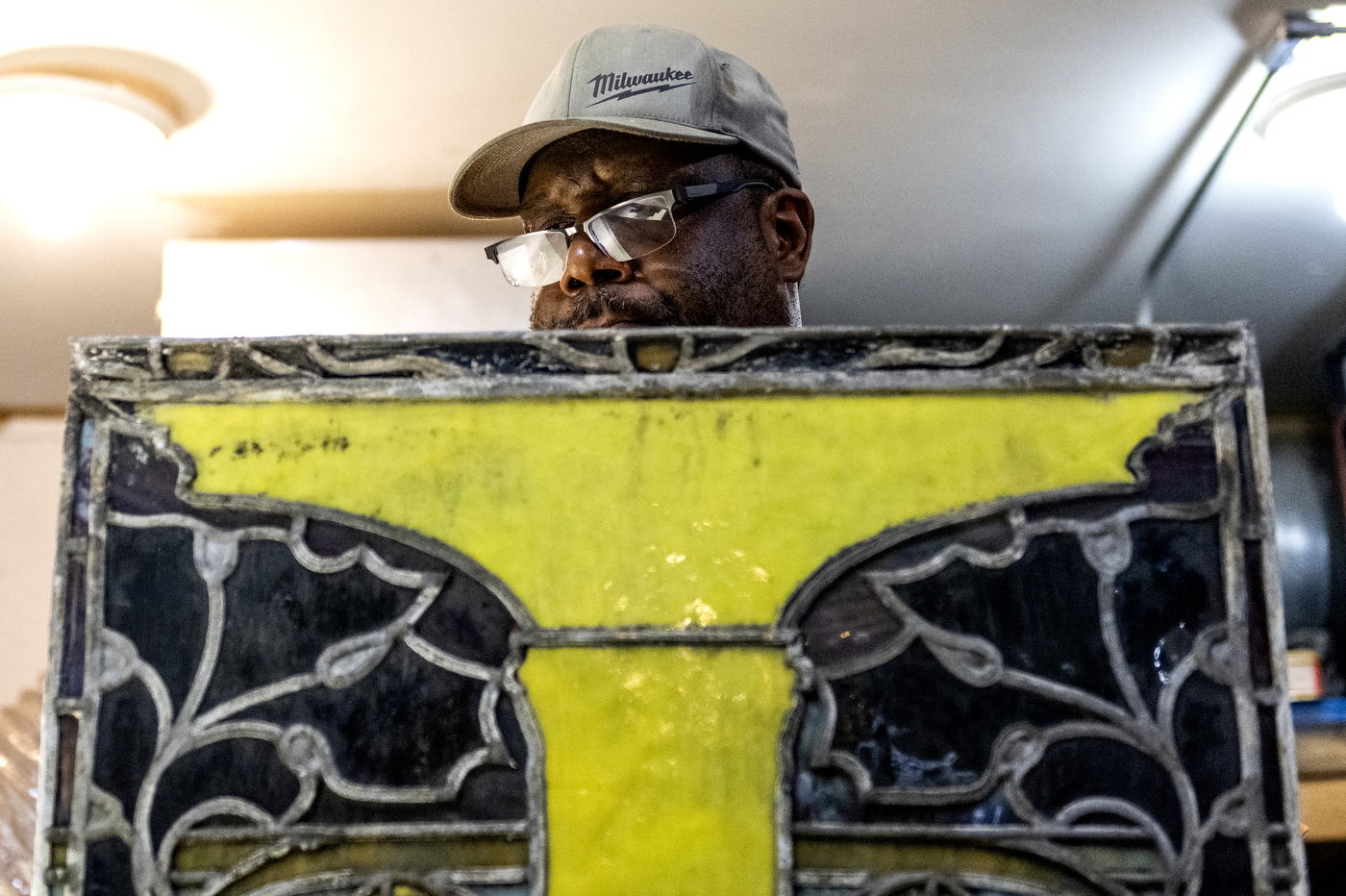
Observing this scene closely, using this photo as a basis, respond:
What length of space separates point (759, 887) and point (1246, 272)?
2.25 m

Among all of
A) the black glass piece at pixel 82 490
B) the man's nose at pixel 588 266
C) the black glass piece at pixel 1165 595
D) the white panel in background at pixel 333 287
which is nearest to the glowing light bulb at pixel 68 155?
the white panel in background at pixel 333 287

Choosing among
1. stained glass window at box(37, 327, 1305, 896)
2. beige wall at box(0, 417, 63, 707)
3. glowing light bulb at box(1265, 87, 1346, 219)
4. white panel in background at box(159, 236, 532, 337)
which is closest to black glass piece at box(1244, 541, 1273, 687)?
stained glass window at box(37, 327, 1305, 896)

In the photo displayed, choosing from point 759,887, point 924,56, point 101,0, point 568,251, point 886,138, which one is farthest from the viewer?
point 886,138

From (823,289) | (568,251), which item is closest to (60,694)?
(568,251)

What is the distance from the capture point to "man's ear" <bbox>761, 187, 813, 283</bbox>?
112cm

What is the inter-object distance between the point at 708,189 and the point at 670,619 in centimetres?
49

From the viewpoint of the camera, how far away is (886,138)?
189 cm

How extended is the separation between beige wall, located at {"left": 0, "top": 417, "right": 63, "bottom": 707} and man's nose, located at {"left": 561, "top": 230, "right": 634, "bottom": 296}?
9.16 feet

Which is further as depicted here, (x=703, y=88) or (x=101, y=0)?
(x=101, y=0)

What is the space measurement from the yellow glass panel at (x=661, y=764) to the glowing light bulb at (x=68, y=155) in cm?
146

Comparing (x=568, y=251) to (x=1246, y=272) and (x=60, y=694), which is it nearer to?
(x=60, y=694)

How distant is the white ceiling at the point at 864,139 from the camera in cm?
162

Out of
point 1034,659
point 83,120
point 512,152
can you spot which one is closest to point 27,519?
point 83,120

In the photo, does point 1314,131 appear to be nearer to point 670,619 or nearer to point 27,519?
point 670,619
